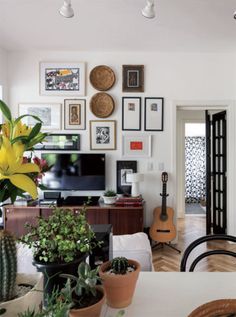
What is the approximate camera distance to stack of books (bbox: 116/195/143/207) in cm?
348

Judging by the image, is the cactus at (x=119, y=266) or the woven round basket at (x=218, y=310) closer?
the woven round basket at (x=218, y=310)

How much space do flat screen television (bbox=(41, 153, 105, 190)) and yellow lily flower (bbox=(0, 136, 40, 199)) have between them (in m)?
3.12

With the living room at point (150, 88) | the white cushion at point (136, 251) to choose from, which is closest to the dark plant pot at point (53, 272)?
the white cushion at point (136, 251)

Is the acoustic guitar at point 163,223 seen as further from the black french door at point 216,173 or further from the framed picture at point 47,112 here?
the framed picture at point 47,112

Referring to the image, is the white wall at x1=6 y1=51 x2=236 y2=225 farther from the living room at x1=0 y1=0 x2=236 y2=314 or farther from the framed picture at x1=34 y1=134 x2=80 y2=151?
the framed picture at x1=34 y1=134 x2=80 y2=151

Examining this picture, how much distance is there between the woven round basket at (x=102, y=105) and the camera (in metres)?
3.83

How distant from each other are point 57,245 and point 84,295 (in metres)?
0.15

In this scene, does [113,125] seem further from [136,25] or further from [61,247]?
[61,247]

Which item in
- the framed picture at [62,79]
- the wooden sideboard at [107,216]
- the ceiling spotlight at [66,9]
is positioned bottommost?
the wooden sideboard at [107,216]

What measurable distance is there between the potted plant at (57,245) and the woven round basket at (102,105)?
318cm

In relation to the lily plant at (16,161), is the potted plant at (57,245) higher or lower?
lower

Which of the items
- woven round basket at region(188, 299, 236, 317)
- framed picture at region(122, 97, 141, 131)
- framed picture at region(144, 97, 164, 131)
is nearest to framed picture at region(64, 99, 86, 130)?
framed picture at region(122, 97, 141, 131)

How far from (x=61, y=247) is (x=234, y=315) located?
469 mm

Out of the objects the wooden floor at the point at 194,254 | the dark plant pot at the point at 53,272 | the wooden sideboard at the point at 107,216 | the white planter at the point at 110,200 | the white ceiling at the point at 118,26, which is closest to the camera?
the dark plant pot at the point at 53,272
